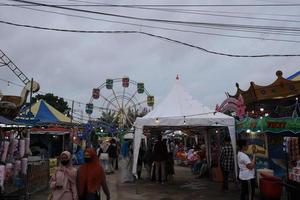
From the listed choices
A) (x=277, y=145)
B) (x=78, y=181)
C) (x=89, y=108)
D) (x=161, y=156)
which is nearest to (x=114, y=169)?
(x=161, y=156)

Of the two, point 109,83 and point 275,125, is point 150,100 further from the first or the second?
point 275,125

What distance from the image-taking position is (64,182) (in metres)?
5.93

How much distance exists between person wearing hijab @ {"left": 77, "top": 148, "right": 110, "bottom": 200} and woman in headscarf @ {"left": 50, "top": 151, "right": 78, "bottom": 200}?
0.10 metres

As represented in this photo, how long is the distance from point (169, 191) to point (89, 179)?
7293mm

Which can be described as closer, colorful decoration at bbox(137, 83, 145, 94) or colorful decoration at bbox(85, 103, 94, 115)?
colorful decoration at bbox(85, 103, 94, 115)

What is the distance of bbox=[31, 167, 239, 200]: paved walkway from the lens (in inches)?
452

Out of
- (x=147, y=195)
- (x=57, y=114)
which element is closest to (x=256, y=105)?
(x=147, y=195)

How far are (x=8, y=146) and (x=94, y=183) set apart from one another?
5.11 m

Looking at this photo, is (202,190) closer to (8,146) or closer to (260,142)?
(260,142)

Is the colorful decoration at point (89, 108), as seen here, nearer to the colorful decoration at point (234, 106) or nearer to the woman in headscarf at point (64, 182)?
the colorful decoration at point (234, 106)

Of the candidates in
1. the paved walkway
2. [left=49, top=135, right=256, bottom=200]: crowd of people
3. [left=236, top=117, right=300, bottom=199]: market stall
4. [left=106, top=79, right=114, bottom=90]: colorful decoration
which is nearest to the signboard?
[left=236, top=117, right=300, bottom=199]: market stall

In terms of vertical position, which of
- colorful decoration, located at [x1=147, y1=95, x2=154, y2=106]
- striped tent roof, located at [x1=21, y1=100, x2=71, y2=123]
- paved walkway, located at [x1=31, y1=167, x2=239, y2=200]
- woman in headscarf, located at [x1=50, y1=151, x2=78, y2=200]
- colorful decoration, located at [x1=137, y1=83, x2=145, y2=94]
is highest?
colorful decoration, located at [x1=137, y1=83, x2=145, y2=94]

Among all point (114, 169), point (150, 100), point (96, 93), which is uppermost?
point (96, 93)

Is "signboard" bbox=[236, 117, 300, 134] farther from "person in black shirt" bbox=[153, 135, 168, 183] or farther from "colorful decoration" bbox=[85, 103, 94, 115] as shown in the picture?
"colorful decoration" bbox=[85, 103, 94, 115]
